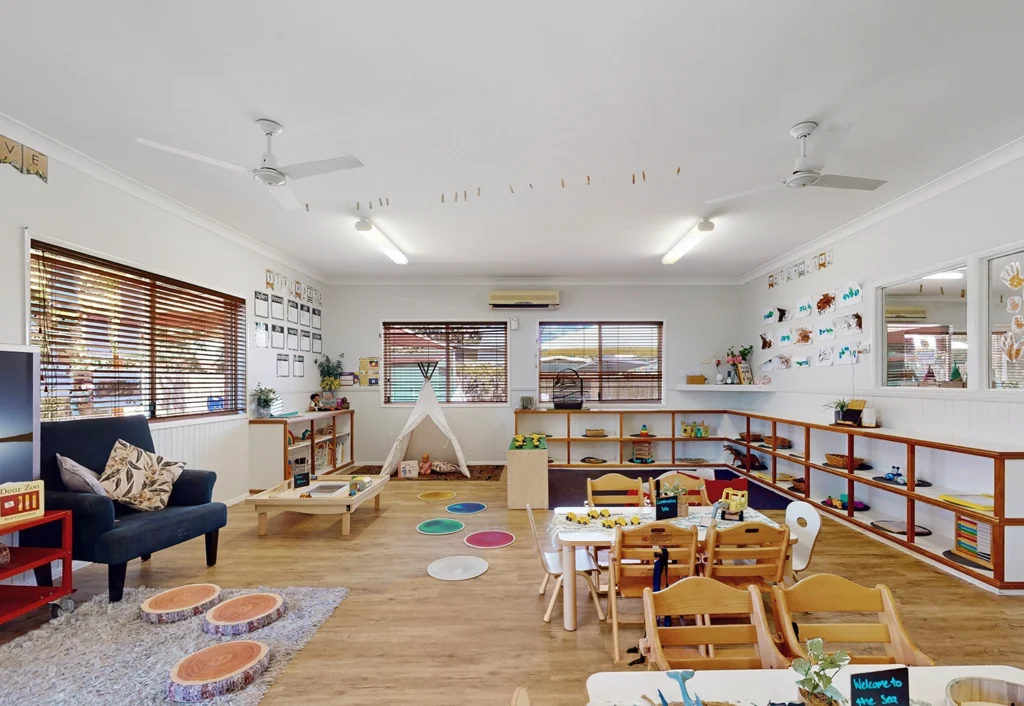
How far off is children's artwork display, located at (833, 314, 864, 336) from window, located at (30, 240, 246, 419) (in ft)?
21.5

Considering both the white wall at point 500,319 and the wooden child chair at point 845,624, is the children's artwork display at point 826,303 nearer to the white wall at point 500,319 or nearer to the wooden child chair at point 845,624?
the white wall at point 500,319

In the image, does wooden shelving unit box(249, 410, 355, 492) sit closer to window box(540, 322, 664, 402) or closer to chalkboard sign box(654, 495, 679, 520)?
window box(540, 322, 664, 402)

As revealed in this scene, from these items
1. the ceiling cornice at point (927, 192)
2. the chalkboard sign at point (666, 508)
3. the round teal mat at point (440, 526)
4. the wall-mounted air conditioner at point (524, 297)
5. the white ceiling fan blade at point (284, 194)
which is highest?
the ceiling cornice at point (927, 192)

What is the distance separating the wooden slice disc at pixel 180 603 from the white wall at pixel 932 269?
5.42 meters

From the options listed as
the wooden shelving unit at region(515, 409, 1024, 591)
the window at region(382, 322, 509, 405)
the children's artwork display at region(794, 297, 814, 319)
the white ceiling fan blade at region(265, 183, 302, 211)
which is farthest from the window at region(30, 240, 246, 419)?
the children's artwork display at region(794, 297, 814, 319)

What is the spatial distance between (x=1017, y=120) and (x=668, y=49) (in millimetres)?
2414

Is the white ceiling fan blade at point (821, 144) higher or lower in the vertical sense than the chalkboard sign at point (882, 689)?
higher

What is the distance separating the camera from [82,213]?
11.8 feet

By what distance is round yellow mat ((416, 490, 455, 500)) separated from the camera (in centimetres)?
577

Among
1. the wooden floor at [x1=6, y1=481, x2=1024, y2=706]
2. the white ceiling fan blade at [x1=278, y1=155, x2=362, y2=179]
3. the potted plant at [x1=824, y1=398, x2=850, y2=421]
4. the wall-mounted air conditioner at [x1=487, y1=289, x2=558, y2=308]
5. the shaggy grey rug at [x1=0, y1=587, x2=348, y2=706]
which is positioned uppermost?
the white ceiling fan blade at [x1=278, y1=155, x2=362, y2=179]

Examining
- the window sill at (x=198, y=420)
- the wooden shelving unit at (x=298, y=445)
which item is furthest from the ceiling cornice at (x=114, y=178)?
the wooden shelving unit at (x=298, y=445)

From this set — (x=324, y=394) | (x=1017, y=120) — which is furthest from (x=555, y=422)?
(x=1017, y=120)

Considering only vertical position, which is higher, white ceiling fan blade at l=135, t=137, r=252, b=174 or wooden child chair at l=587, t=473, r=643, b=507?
white ceiling fan blade at l=135, t=137, r=252, b=174

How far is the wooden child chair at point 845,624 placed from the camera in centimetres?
154
